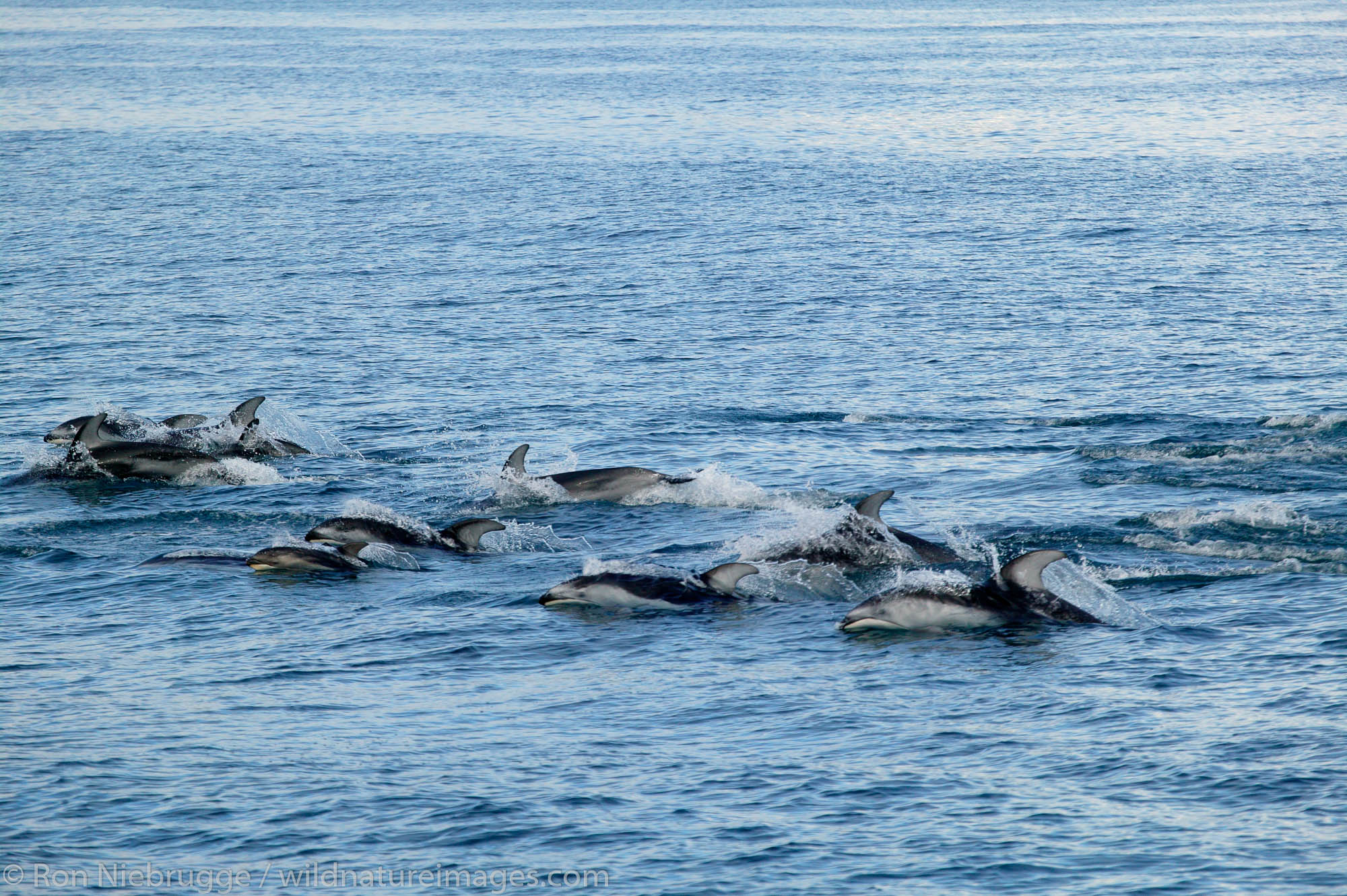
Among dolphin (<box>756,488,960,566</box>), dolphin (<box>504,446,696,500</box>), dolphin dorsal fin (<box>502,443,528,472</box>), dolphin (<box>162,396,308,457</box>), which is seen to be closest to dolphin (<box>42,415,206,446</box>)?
dolphin (<box>162,396,308,457</box>)

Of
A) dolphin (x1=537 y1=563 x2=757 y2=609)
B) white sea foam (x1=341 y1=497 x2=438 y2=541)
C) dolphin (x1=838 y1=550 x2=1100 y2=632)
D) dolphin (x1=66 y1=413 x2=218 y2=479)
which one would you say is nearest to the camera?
dolphin (x1=838 y1=550 x2=1100 y2=632)

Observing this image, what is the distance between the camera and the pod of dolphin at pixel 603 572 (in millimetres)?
17688

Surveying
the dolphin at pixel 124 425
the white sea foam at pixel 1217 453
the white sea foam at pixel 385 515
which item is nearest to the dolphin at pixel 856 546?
the white sea foam at pixel 385 515

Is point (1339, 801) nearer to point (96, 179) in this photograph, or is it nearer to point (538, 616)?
point (538, 616)

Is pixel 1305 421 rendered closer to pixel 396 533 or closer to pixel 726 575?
pixel 726 575

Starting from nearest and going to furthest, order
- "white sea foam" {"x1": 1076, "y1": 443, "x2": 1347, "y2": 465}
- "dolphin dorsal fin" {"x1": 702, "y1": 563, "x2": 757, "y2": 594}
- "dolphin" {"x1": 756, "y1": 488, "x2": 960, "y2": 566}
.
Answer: "dolphin dorsal fin" {"x1": 702, "y1": 563, "x2": 757, "y2": 594}, "dolphin" {"x1": 756, "y1": 488, "x2": 960, "y2": 566}, "white sea foam" {"x1": 1076, "y1": 443, "x2": 1347, "y2": 465}

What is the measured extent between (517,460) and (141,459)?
6087 millimetres

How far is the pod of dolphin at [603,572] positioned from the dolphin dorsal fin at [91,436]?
15 millimetres

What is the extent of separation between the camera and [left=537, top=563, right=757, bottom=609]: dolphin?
740 inches

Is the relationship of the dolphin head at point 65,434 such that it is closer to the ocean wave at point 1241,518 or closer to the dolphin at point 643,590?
the dolphin at point 643,590

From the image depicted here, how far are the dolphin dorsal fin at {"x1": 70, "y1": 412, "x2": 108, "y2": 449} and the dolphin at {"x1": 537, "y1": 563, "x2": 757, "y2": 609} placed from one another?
965 centimetres

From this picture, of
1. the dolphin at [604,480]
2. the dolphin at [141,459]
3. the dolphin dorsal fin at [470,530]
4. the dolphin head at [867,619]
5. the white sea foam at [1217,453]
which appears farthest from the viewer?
the dolphin at [141,459]

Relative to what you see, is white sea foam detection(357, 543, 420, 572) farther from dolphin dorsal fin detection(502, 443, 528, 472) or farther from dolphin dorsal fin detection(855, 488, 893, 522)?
dolphin dorsal fin detection(855, 488, 893, 522)

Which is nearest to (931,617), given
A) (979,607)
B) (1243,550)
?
(979,607)
